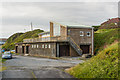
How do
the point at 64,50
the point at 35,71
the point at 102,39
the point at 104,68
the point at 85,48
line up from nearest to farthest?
the point at 104,68, the point at 35,71, the point at 64,50, the point at 85,48, the point at 102,39

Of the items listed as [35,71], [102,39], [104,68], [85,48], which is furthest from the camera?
[102,39]

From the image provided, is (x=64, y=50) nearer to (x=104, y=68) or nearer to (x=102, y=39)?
(x=102, y=39)

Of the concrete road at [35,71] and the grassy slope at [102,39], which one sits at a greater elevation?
the grassy slope at [102,39]

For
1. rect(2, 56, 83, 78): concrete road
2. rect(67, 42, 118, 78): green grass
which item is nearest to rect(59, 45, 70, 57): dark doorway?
rect(2, 56, 83, 78): concrete road

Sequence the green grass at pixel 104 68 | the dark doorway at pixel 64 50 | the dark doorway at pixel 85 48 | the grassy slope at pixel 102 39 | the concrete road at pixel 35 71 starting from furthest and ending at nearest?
the dark doorway at pixel 85 48 → the grassy slope at pixel 102 39 → the dark doorway at pixel 64 50 → the concrete road at pixel 35 71 → the green grass at pixel 104 68

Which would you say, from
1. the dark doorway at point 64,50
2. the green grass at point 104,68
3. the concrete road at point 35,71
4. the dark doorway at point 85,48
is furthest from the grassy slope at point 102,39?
the green grass at point 104,68

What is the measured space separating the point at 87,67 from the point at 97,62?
2.67 ft

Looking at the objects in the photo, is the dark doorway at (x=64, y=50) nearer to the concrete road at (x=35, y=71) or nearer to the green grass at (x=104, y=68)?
the concrete road at (x=35, y=71)

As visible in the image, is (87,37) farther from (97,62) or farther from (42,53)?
(97,62)

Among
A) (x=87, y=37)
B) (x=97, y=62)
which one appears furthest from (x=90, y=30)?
(x=97, y=62)

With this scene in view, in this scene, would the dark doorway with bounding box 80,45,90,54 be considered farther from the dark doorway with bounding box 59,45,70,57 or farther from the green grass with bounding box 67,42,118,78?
the green grass with bounding box 67,42,118,78

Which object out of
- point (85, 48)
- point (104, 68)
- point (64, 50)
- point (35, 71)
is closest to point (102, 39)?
point (85, 48)

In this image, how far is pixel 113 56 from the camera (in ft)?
37.3

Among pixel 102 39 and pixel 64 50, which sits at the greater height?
pixel 102 39
